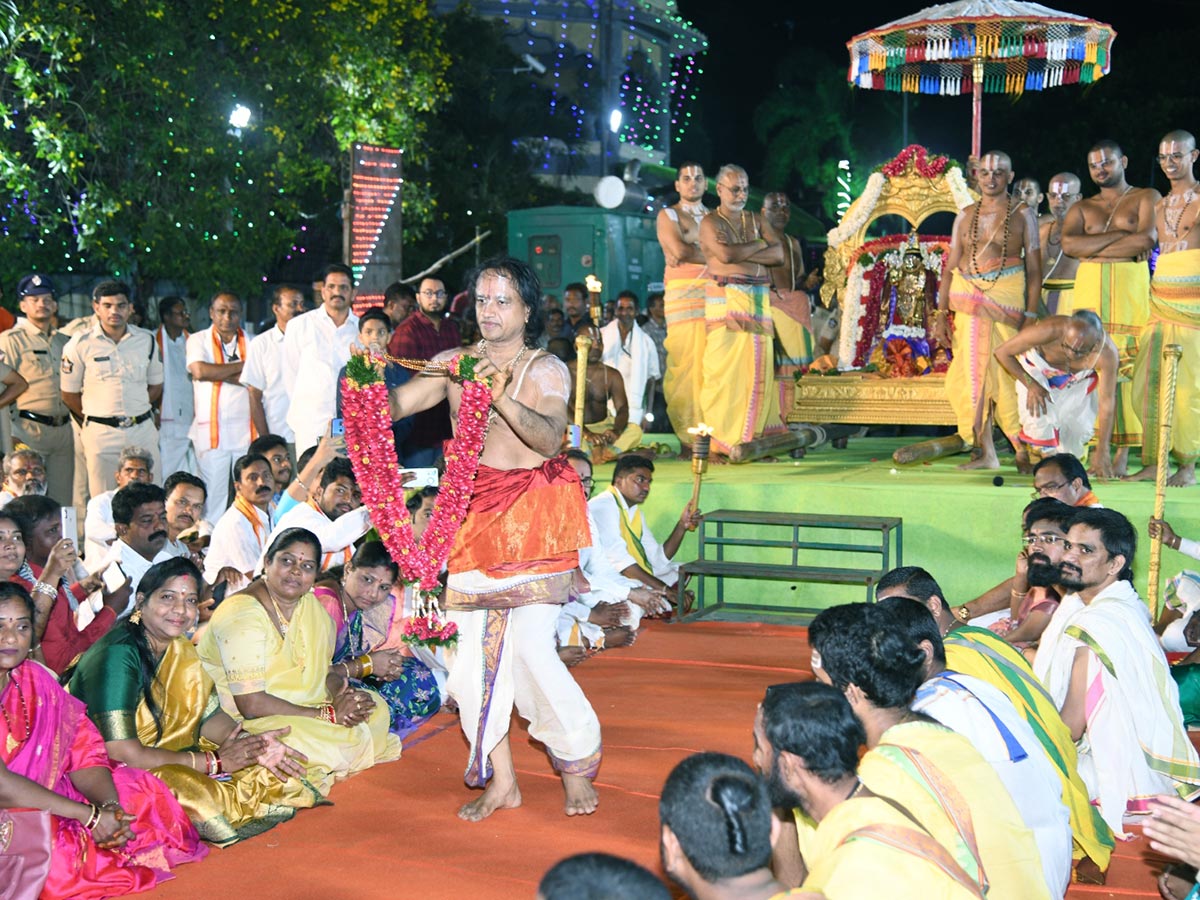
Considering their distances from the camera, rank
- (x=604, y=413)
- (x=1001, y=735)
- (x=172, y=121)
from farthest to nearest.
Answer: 1. (x=172, y=121)
2. (x=604, y=413)
3. (x=1001, y=735)

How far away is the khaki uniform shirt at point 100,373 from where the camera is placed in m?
8.41

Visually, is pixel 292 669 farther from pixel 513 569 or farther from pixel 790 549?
pixel 790 549

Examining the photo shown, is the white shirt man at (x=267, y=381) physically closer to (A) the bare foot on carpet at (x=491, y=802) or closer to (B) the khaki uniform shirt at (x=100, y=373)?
(B) the khaki uniform shirt at (x=100, y=373)

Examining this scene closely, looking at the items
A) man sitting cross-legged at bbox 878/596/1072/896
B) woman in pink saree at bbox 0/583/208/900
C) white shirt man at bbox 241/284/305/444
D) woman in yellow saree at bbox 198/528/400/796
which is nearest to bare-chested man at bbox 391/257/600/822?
woman in yellow saree at bbox 198/528/400/796

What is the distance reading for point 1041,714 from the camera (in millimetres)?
3920

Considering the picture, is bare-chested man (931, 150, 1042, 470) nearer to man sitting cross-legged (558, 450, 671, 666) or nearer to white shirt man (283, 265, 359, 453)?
man sitting cross-legged (558, 450, 671, 666)

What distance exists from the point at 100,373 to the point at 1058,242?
21.4 ft

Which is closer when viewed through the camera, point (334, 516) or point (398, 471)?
point (398, 471)


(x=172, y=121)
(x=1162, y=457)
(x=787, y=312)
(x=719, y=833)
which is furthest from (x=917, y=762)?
(x=172, y=121)

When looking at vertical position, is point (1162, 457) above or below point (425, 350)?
below

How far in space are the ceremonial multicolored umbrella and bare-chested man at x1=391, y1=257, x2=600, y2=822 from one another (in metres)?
5.92

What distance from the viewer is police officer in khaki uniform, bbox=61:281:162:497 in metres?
8.41

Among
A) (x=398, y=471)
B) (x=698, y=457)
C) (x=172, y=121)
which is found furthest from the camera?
(x=172, y=121)

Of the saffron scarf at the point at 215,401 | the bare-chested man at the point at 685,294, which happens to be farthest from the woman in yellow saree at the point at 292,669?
the bare-chested man at the point at 685,294
